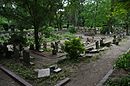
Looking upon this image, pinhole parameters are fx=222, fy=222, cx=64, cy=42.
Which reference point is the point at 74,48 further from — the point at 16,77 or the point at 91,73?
the point at 16,77

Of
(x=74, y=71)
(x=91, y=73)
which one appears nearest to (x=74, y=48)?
(x=74, y=71)

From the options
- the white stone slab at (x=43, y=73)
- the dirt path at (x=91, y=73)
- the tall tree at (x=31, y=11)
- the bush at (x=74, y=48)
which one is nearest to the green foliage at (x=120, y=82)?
the dirt path at (x=91, y=73)

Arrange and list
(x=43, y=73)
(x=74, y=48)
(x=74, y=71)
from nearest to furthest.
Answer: (x=43, y=73), (x=74, y=71), (x=74, y=48)

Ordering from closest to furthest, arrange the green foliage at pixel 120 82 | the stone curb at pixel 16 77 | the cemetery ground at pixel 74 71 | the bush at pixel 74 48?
the green foliage at pixel 120 82 → the stone curb at pixel 16 77 → the cemetery ground at pixel 74 71 → the bush at pixel 74 48

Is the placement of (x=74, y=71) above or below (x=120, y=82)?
below

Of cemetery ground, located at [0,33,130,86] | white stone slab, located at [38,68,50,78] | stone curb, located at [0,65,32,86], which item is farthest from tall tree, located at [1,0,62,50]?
white stone slab, located at [38,68,50,78]

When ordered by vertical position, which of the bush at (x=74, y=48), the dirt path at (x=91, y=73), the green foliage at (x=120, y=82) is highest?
the bush at (x=74, y=48)

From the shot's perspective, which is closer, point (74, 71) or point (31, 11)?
point (74, 71)

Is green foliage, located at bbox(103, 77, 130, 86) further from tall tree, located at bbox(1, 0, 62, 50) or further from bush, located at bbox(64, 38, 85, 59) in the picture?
tall tree, located at bbox(1, 0, 62, 50)

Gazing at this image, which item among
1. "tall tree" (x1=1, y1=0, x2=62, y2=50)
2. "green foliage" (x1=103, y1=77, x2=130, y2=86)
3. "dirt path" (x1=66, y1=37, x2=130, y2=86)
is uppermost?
"tall tree" (x1=1, y1=0, x2=62, y2=50)

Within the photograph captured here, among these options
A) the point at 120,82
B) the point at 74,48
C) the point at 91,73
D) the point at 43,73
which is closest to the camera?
the point at 120,82

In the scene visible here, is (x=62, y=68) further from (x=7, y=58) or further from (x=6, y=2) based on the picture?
(x=6, y=2)

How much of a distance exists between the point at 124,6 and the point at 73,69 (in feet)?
13.7

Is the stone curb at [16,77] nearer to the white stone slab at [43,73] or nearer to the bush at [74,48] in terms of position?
the white stone slab at [43,73]
